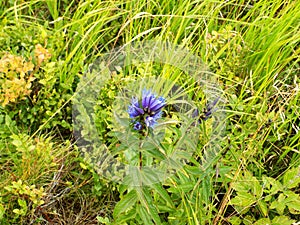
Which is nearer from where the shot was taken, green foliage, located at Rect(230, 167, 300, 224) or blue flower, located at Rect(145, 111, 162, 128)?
blue flower, located at Rect(145, 111, 162, 128)

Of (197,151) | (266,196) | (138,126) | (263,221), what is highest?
(138,126)

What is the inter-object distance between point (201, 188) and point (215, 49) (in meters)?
0.75

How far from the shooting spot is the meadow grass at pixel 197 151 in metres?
1.70

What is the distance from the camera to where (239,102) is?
1.99 meters

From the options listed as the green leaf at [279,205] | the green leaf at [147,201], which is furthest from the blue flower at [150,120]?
the green leaf at [279,205]

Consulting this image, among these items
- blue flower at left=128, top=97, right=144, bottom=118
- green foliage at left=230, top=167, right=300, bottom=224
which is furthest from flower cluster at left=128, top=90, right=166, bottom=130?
green foliage at left=230, top=167, right=300, bottom=224

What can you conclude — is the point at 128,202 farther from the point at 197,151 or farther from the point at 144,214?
the point at 197,151

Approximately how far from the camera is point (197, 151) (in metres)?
1.69

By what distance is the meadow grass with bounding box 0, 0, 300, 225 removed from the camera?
5.58 ft

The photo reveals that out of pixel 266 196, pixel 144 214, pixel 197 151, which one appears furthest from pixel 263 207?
pixel 144 214

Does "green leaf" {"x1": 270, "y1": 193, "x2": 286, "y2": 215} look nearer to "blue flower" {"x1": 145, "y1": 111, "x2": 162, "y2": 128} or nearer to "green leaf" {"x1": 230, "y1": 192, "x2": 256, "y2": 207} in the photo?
"green leaf" {"x1": 230, "y1": 192, "x2": 256, "y2": 207}

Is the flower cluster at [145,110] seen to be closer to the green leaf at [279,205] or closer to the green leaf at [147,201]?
the green leaf at [147,201]

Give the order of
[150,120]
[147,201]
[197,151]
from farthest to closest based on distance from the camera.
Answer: [197,151] < [147,201] < [150,120]

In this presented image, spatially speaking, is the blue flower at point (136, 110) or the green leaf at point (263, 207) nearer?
the blue flower at point (136, 110)
